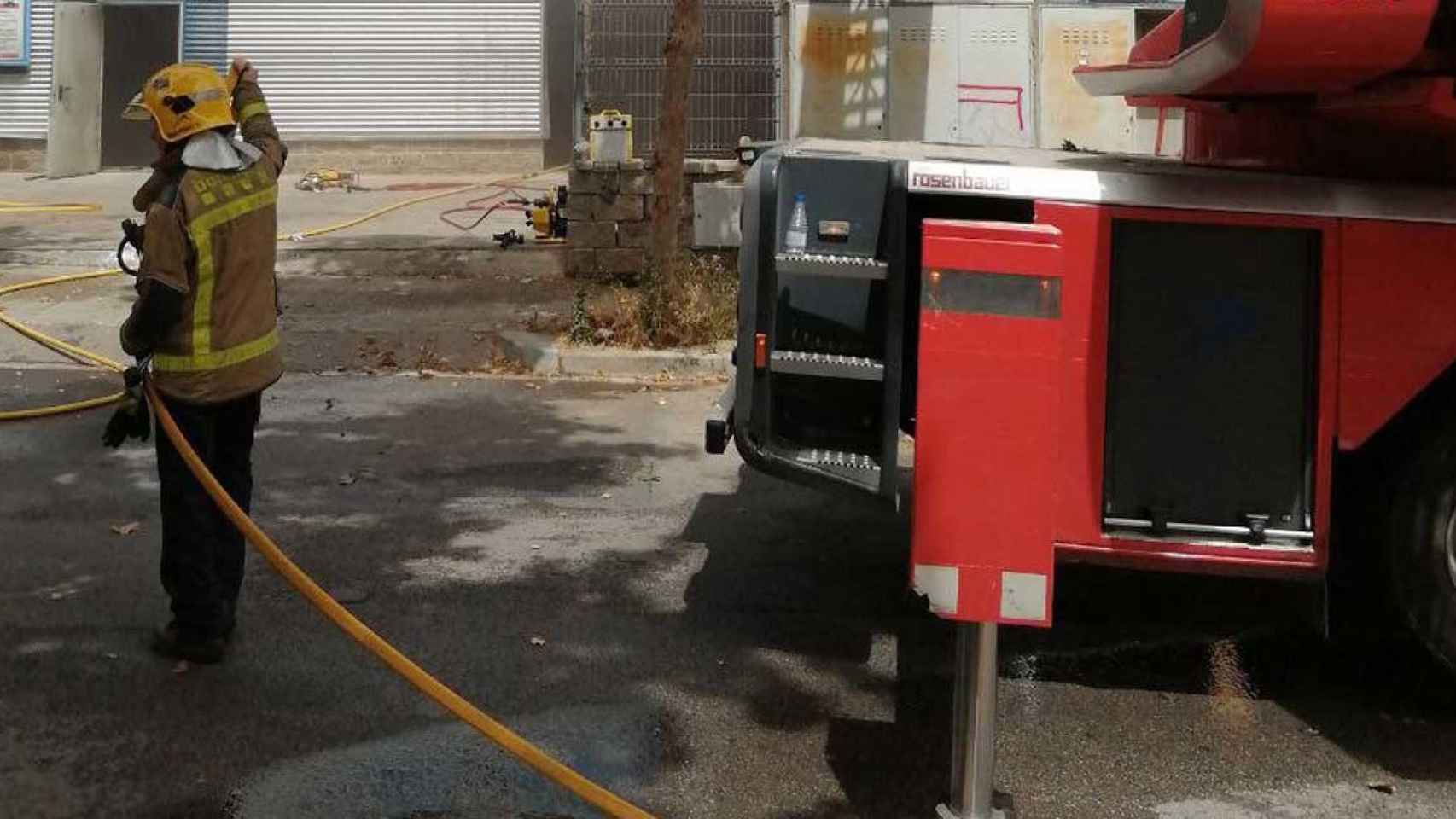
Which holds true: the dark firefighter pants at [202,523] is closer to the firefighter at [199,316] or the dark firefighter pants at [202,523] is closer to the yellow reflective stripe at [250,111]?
the firefighter at [199,316]

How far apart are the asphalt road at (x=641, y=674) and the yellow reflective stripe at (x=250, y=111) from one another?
5.68ft

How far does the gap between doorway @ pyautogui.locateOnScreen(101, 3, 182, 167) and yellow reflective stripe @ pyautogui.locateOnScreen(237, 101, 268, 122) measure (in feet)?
52.5

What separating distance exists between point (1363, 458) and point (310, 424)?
221 inches

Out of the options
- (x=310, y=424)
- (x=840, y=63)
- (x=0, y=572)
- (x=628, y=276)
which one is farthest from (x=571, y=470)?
(x=840, y=63)

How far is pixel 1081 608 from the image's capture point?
5820mm

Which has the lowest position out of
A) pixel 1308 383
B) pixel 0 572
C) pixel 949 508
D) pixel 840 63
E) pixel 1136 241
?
pixel 0 572

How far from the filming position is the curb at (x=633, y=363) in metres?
9.92

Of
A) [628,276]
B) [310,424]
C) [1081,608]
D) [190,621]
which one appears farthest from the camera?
[628,276]

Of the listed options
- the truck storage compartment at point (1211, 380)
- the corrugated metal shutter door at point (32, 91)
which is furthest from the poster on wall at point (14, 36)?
the truck storage compartment at point (1211, 380)

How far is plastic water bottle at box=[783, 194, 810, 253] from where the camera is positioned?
4605mm

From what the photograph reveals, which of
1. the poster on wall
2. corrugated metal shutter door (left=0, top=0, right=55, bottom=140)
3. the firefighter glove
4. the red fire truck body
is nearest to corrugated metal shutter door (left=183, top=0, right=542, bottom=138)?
corrugated metal shutter door (left=0, top=0, right=55, bottom=140)

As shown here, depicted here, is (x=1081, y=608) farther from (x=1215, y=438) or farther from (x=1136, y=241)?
(x=1136, y=241)

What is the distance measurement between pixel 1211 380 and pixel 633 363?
5751 millimetres

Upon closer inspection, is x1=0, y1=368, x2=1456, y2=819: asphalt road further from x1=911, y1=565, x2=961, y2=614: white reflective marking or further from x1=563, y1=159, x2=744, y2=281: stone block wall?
x1=563, y1=159, x2=744, y2=281: stone block wall
